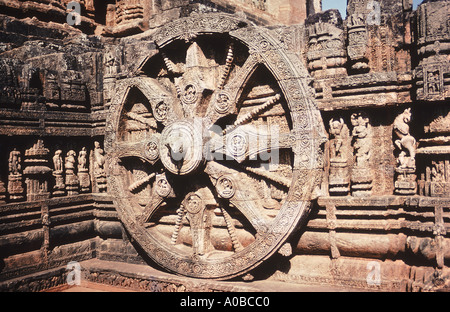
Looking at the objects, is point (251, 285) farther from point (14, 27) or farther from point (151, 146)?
point (14, 27)

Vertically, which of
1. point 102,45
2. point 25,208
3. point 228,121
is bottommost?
point 25,208

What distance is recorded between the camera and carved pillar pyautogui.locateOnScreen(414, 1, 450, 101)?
14.6ft

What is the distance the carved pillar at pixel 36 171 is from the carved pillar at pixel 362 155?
384 cm

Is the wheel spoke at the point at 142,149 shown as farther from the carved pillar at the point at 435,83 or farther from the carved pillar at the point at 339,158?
the carved pillar at the point at 435,83

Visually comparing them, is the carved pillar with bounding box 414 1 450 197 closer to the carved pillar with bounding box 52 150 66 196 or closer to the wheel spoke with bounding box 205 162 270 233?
the wheel spoke with bounding box 205 162 270 233

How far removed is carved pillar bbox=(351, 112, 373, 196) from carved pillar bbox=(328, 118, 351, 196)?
3.3 inches

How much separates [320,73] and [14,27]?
5.39m

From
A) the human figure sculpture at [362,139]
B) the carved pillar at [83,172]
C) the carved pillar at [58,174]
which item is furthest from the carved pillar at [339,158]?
the carved pillar at [58,174]

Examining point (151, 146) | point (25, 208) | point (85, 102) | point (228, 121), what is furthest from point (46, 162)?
point (228, 121)

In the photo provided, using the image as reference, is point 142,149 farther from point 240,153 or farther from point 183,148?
point 240,153

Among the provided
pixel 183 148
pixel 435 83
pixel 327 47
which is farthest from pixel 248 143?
pixel 435 83

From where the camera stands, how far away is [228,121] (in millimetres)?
5539

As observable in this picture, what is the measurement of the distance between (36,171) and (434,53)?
4.75 m

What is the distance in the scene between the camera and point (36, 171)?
6.02 metres
